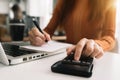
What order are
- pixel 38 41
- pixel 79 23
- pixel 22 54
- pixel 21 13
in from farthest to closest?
1. pixel 21 13
2. pixel 79 23
3. pixel 38 41
4. pixel 22 54

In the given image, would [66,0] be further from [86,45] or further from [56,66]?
[56,66]

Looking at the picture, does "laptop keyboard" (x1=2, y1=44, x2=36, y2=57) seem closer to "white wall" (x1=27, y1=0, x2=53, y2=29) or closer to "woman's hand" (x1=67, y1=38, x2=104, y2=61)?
"woman's hand" (x1=67, y1=38, x2=104, y2=61)

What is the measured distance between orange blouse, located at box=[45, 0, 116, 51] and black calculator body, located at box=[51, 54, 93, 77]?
479mm

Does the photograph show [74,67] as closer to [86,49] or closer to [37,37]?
[86,49]

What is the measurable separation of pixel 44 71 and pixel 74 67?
9 centimetres

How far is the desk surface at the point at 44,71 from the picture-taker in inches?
19.7

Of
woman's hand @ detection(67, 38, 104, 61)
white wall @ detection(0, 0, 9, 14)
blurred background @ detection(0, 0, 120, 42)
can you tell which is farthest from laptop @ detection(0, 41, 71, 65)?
white wall @ detection(0, 0, 9, 14)

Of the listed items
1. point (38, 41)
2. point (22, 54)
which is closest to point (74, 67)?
point (22, 54)

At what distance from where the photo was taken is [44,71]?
548mm

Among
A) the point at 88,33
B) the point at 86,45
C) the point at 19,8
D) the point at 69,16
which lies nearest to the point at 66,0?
the point at 69,16

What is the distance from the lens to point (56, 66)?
550mm

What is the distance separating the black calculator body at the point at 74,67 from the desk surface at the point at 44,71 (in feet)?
0.04

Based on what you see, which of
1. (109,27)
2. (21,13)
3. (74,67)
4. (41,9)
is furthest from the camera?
(41,9)

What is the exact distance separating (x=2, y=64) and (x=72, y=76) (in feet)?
0.76
